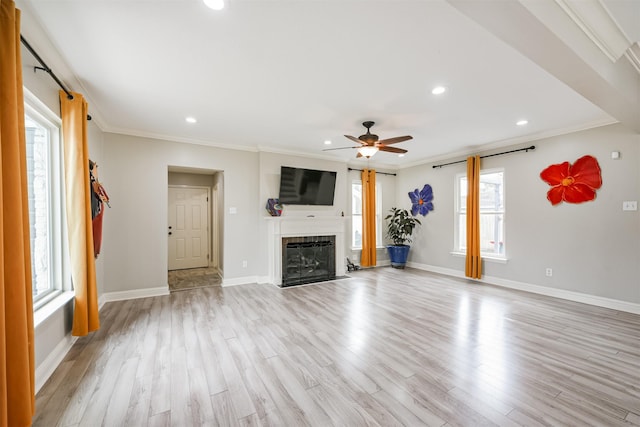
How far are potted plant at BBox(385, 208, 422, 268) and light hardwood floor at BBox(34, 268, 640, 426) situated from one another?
2.64m

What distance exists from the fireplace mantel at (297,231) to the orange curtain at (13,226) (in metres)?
3.73

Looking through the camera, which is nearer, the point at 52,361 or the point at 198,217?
the point at 52,361

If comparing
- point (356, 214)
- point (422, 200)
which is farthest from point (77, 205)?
point (422, 200)

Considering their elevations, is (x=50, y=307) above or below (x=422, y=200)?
below

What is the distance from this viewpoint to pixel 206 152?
195 inches

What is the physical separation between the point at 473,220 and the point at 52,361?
6.18 metres

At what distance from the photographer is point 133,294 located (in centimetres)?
434

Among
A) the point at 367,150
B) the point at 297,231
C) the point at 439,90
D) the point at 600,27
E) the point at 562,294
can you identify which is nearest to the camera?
the point at 600,27

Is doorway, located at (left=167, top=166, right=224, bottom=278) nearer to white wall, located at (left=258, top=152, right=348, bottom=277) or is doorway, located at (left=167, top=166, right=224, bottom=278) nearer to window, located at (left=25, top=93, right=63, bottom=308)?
white wall, located at (left=258, top=152, right=348, bottom=277)

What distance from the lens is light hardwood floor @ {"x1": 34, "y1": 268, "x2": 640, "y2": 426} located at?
1794 millimetres

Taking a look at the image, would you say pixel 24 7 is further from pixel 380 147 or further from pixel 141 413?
pixel 380 147

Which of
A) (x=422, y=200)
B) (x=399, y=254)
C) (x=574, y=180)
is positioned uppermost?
(x=574, y=180)

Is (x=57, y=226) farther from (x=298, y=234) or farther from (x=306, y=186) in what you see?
(x=306, y=186)

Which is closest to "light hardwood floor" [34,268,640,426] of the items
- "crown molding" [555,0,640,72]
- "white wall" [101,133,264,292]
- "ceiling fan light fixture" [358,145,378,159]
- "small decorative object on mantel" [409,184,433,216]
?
"white wall" [101,133,264,292]
